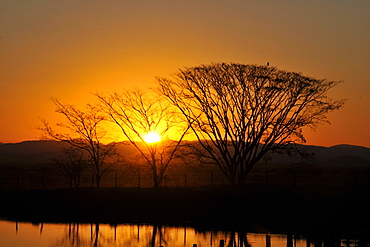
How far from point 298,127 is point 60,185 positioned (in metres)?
40.2

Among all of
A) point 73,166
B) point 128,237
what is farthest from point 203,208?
point 73,166

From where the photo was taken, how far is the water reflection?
33.7 metres

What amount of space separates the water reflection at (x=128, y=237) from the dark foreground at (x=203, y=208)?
3434 millimetres

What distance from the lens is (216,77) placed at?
59.7 meters

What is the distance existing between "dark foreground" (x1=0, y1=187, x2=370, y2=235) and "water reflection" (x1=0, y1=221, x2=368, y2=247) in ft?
11.3

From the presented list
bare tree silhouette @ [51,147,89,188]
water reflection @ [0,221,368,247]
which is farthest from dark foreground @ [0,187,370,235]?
bare tree silhouette @ [51,147,89,188]

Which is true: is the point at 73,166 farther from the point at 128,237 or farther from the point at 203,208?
the point at 128,237

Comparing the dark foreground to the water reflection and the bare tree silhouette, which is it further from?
the bare tree silhouette

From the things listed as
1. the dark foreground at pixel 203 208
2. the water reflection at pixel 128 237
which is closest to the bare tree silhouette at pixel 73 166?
the dark foreground at pixel 203 208

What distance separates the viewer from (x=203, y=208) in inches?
1944

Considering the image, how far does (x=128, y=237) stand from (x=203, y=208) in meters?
14.0

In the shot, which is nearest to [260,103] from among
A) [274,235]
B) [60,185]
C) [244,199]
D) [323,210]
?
[244,199]

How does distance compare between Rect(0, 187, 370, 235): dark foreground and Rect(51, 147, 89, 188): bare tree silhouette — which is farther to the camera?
Rect(51, 147, 89, 188): bare tree silhouette

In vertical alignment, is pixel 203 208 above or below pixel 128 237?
above
